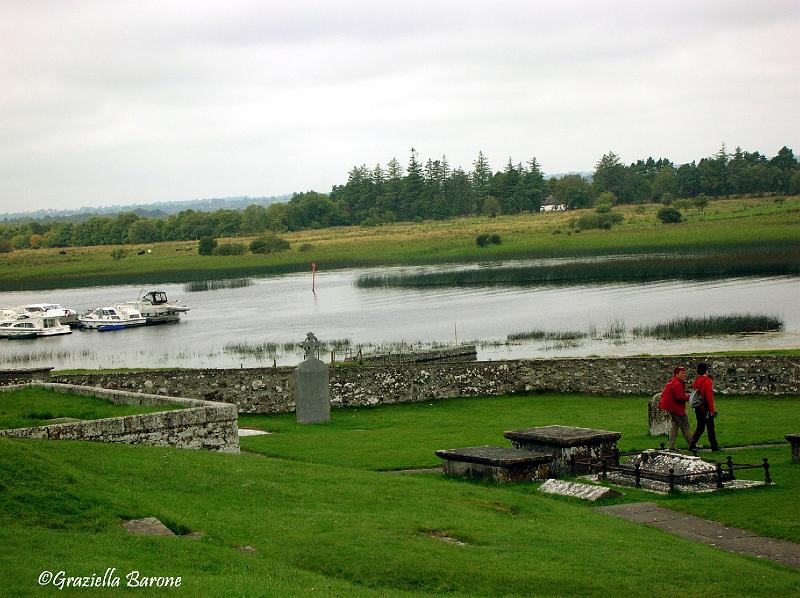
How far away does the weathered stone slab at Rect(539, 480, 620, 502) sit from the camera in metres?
16.4

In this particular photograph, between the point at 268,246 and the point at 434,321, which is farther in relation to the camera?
the point at 268,246

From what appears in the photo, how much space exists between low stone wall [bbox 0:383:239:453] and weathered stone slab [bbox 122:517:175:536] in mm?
5603

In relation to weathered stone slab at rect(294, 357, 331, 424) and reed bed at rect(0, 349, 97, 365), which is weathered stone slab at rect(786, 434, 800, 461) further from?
reed bed at rect(0, 349, 97, 365)

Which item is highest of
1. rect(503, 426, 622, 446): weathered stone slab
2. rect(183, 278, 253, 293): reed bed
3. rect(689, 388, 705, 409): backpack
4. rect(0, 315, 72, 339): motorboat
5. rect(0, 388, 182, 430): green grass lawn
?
rect(0, 388, 182, 430): green grass lawn

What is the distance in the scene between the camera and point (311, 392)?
26.0 metres

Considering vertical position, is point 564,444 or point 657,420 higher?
point 564,444

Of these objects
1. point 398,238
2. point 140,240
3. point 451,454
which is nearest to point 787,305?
point 451,454

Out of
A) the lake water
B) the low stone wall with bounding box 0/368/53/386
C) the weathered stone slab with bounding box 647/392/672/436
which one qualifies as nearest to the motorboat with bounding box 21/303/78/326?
the lake water

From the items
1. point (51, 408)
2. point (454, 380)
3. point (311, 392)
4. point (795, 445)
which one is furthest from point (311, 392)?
point (795, 445)

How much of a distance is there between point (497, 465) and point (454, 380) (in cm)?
1161

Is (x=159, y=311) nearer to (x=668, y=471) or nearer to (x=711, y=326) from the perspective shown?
(x=711, y=326)

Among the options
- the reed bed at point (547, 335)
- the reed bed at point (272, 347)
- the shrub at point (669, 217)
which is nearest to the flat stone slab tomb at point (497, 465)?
the reed bed at point (272, 347)

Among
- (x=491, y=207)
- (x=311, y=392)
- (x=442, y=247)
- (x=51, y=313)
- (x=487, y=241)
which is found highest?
(x=491, y=207)

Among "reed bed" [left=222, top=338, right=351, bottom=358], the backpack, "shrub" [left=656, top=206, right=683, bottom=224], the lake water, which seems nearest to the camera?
the backpack
